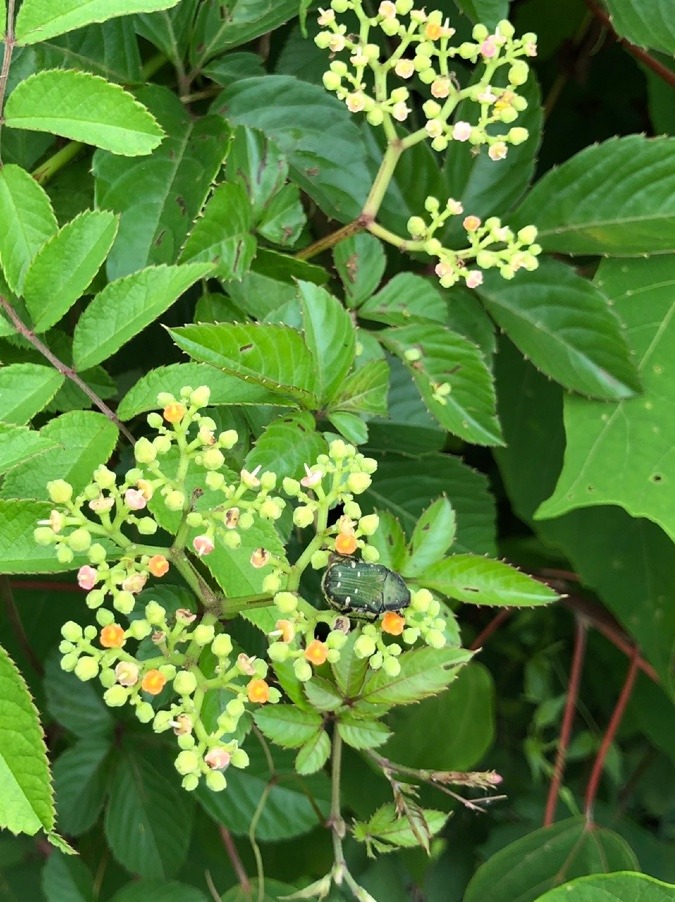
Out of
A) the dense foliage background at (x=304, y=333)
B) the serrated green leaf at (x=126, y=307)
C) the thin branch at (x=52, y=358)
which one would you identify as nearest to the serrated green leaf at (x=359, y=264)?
the dense foliage background at (x=304, y=333)

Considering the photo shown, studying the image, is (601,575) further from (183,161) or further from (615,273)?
(183,161)

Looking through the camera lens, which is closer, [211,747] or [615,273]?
[211,747]

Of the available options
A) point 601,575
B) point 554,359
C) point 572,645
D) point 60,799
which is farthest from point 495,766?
point 554,359

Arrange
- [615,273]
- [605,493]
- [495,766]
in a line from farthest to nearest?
[495,766]
[615,273]
[605,493]

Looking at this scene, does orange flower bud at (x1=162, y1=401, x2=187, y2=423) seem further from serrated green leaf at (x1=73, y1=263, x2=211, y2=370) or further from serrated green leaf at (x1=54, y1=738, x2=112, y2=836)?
serrated green leaf at (x1=54, y1=738, x2=112, y2=836)

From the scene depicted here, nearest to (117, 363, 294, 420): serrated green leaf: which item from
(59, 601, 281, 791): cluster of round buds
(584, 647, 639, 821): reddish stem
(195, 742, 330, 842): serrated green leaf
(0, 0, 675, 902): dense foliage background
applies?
(0, 0, 675, 902): dense foliage background

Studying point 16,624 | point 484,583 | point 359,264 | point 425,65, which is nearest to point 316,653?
point 484,583

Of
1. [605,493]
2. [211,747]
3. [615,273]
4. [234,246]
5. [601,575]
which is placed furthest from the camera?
[601,575]
